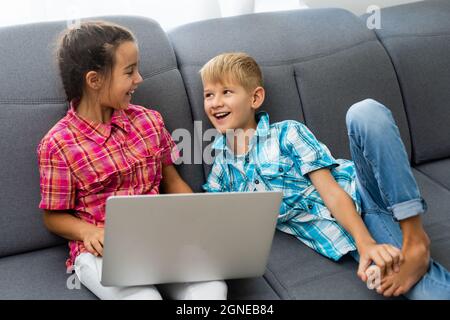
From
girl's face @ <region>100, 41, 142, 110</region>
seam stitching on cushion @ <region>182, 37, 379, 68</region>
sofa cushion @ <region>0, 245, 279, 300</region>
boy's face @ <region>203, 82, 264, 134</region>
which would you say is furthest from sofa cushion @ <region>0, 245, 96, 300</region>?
seam stitching on cushion @ <region>182, 37, 379, 68</region>

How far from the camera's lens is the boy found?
4.63 ft

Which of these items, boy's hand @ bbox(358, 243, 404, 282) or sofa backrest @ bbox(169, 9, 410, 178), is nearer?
boy's hand @ bbox(358, 243, 404, 282)

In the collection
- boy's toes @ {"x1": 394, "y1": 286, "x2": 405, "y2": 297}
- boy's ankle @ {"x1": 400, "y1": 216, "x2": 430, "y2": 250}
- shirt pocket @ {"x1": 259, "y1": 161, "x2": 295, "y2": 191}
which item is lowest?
boy's toes @ {"x1": 394, "y1": 286, "x2": 405, "y2": 297}

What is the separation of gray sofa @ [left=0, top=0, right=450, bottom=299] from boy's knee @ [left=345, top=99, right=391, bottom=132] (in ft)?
1.14

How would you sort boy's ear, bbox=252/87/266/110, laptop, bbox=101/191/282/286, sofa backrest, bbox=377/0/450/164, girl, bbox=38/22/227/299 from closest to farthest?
laptop, bbox=101/191/282/286, girl, bbox=38/22/227/299, boy's ear, bbox=252/87/266/110, sofa backrest, bbox=377/0/450/164

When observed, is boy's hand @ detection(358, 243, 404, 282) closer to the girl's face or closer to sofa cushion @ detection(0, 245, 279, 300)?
sofa cushion @ detection(0, 245, 279, 300)

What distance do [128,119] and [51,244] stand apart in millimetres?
367

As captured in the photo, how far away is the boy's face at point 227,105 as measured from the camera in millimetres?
1692

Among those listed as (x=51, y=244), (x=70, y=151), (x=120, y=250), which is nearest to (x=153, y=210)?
(x=120, y=250)

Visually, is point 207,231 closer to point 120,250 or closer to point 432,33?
point 120,250

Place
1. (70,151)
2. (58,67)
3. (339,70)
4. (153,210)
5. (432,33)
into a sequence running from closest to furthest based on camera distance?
(153,210), (70,151), (58,67), (339,70), (432,33)

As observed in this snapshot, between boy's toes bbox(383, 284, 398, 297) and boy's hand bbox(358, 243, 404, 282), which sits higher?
boy's hand bbox(358, 243, 404, 282)

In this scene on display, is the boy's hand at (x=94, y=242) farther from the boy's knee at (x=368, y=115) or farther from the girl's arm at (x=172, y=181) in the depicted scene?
the boy's knee at (x=368, y=115)

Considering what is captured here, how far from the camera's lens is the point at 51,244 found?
64.8 inches
